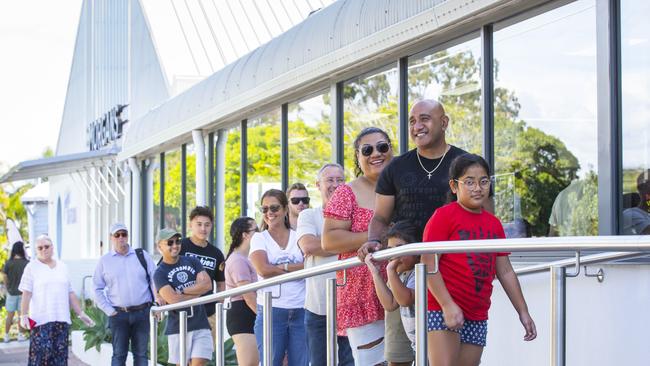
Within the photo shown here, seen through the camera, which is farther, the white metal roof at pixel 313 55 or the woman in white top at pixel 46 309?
the woman in white top at pixel 46 309

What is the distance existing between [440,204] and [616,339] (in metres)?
1.54

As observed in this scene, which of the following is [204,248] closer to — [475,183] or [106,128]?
[475,183]

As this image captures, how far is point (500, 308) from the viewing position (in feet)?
26.0

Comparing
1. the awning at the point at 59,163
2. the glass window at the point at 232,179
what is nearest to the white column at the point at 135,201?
the awning at the point at 59,163

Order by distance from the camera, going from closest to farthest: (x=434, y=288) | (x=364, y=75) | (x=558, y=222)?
(x=434, y=288)
(x=558, y=222)
(x=364, y=75)

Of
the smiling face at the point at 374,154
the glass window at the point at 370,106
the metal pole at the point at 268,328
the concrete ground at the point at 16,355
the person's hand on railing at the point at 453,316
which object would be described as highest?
the glass window at the point at 370,106

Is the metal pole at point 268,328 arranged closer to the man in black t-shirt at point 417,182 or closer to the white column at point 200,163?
the man in black t-shirt at point 417,182

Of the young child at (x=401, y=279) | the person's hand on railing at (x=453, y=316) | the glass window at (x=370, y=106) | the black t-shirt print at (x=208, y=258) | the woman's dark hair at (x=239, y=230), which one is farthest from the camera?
the glass window at (x=370, y=106)

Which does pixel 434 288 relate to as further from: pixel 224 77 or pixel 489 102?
pixel 224 77

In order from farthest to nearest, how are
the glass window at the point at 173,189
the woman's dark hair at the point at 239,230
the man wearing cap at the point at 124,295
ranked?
the glass window at the point at 173,189 < the man wearing cap at the point at 124,295 < the woman's dark hair at the point at 239,230

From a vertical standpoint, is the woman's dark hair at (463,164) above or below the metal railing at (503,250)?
Result: above

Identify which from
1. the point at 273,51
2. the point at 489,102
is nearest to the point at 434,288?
the point at 489,102

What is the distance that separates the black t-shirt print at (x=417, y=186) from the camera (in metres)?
5.91

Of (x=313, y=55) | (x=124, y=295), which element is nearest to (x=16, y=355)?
(x=124, y=295)
